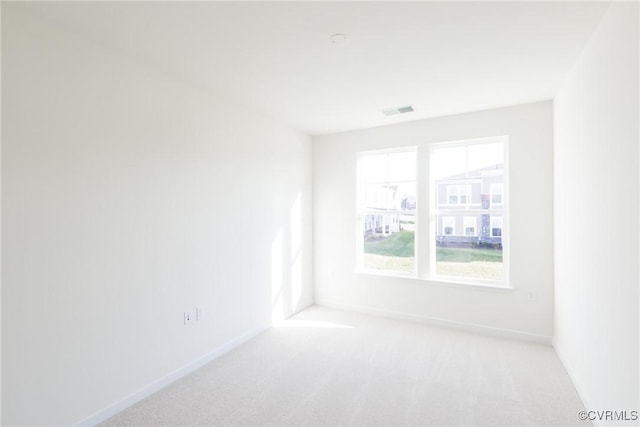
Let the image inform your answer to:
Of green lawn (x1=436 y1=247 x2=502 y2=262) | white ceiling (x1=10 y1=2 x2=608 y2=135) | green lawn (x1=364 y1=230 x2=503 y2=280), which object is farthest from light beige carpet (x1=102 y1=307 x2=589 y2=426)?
white ceiling (x1=10 y1=2 x2=608 y2=135)

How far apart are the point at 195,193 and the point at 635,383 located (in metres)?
3.13

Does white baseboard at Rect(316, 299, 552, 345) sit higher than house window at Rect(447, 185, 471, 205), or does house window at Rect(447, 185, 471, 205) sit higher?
house window at Rect(447, 185, 471, 205)

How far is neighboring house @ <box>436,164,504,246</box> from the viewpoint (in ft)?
12.1

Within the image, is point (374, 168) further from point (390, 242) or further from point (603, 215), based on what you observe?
point (603, 215)

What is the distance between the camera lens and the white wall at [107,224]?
1.80 metres

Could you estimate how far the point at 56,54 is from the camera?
195 centimetres

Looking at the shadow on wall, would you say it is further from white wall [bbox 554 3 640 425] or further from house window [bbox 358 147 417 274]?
white wall [bbox 554 3 640 425]

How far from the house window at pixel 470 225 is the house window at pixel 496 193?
28cm

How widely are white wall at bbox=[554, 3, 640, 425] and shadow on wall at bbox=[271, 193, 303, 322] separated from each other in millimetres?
2928

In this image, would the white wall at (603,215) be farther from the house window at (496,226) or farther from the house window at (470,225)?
the house window at (470,225)

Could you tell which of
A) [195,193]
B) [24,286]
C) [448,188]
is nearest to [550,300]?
[448,188]

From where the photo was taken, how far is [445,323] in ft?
12.6

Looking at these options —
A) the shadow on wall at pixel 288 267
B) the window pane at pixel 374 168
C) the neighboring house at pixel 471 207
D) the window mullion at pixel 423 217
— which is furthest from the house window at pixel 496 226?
the shadow on wall at pixel 288 267

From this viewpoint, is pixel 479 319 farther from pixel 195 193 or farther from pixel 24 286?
pixel 24 286
